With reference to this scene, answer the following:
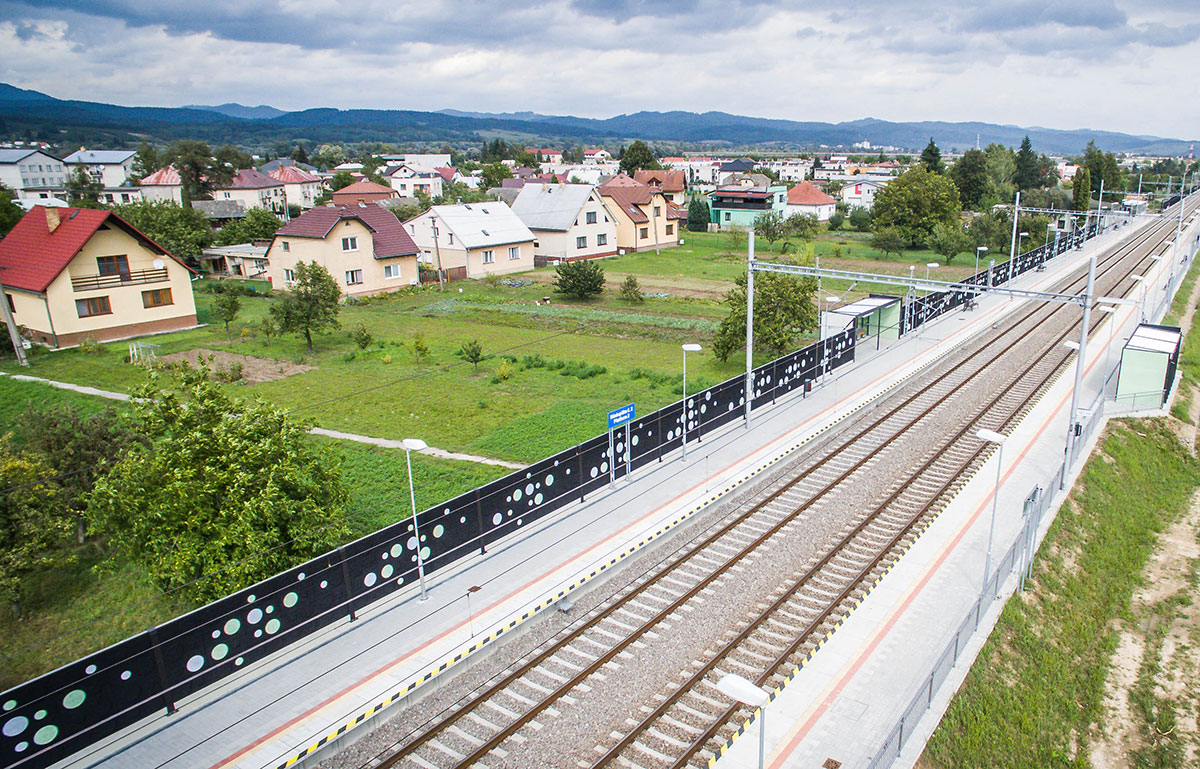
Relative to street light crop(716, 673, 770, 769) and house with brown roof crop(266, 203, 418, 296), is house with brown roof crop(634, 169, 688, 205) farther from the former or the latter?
street light crop(716, 673, 770, 769)

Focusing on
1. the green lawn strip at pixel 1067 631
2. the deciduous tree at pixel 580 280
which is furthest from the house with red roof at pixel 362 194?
the green lawn strip at pixel 1067 631

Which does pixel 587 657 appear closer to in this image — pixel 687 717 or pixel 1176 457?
pixel 687 717

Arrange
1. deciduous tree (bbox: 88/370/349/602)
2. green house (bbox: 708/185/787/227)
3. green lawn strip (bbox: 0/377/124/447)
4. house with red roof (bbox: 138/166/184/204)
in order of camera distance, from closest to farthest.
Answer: deciduous tree (bbox: 88/370/349/602) < green lawn strip (bbox: 0/377/124/447) < green house (bbox: 708/185/787/227) < house with red roof (bbox: 138/166/184/204)

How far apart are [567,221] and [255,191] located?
64.9m

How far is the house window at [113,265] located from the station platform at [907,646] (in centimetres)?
3893

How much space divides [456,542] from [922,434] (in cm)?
1582

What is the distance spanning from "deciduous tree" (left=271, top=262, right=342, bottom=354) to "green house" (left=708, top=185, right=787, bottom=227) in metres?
59.4

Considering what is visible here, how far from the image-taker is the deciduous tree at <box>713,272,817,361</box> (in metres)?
31.1

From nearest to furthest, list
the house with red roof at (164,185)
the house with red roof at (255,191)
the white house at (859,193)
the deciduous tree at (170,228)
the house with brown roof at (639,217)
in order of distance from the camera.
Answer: the deciduous tree at (170,228) → the house with brown roof at (639,217) → the house with red roof at (164,185) → the house with red roof at (255,191) → the white house at (859,193)

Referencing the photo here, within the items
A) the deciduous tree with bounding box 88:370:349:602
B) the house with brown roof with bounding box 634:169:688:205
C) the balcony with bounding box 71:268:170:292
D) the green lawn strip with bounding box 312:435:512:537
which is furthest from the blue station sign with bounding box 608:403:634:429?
the house with brown roof with bounding box 634:169:688:205

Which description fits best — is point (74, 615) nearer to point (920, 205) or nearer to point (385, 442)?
point (385, 442)

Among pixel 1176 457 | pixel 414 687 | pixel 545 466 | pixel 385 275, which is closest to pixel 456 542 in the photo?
pixel 545 466

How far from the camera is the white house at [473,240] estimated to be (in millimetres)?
56969

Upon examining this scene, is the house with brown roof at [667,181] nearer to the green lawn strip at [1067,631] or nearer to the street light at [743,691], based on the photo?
the green lawn strip at [1067,631]
